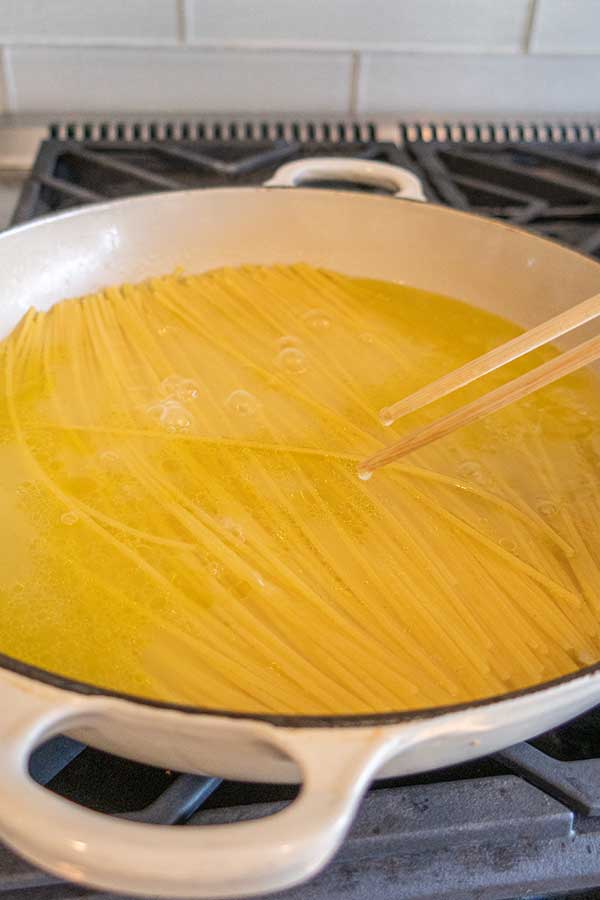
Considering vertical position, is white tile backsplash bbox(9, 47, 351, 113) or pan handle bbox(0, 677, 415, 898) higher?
A: white tile backsplash bbox(9, 47, 351, 113)

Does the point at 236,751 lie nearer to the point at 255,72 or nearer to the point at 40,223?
the point at 40,223

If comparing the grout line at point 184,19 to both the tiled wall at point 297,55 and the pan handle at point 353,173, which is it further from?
the pan handle at point 353,173

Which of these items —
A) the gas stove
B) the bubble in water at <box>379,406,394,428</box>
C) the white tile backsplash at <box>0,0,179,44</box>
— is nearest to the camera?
the gas stove

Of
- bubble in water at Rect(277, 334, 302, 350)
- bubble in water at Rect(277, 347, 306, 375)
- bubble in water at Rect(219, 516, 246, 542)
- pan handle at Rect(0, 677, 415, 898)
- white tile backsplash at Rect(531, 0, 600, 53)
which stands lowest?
bubble in water at Rect(219, 516, 246, 542)

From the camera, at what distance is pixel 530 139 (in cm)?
132

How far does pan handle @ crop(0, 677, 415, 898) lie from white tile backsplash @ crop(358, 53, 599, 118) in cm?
115

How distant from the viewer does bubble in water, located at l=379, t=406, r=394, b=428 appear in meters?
0.74

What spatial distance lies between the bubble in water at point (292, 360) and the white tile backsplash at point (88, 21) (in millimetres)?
616

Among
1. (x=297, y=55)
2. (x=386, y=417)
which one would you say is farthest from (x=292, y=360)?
(x=297, y=55)

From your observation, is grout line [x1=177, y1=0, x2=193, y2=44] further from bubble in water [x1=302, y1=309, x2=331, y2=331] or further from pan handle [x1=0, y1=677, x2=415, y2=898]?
pan handle [x1=0, y1=677, x2=415, y2=898]

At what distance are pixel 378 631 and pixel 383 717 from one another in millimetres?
190

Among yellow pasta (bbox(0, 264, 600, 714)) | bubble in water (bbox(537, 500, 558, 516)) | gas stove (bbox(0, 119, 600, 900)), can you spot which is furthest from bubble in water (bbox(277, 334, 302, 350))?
gas stove (bbox(0, 119, 600, 900))

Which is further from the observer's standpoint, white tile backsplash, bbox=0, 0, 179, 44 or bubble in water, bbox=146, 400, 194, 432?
white tile backsplash, bbox=0, 0, 179, 44

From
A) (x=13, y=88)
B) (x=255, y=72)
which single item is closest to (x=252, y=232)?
(x=255, y=72)
